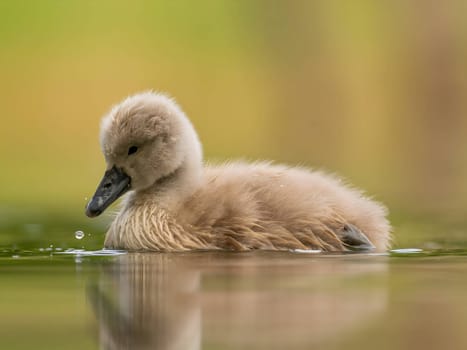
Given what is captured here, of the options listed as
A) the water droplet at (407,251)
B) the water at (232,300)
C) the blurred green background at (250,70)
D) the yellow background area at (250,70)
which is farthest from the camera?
the yellow background area at (250,70)

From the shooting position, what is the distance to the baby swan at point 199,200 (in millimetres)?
7441

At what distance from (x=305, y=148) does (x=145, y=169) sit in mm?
9565

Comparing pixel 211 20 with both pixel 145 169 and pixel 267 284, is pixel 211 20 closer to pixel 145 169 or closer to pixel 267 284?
pixel 145 169

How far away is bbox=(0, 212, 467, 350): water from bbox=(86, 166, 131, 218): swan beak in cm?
26

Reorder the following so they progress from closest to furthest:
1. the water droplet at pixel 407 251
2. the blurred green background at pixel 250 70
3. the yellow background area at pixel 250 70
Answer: the water droplet at pixel 407 251 < the blurred green background at pixel 250 70 < the yellow background area at pixel 250 70

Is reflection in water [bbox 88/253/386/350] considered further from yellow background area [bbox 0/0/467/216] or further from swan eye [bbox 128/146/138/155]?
yellow background area [bbox 0/0/467/216]

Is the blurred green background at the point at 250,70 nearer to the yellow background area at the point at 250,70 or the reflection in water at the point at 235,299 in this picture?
the yellow background area at the point at 250,70

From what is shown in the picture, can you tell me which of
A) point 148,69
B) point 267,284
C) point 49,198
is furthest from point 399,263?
point 148,69

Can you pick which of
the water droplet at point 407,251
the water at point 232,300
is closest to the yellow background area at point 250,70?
the water droplet at point 407,251

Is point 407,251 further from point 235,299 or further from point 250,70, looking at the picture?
point 250,70

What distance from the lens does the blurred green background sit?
2050cm

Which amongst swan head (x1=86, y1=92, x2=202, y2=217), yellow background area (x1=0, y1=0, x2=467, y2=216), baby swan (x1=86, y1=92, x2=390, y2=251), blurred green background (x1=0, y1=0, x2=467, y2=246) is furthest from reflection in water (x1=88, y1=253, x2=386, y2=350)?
yellow background area (x1=0, y1=0, x2=467, y2=216)

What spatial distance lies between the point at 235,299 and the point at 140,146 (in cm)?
272

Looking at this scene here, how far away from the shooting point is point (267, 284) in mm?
5754
